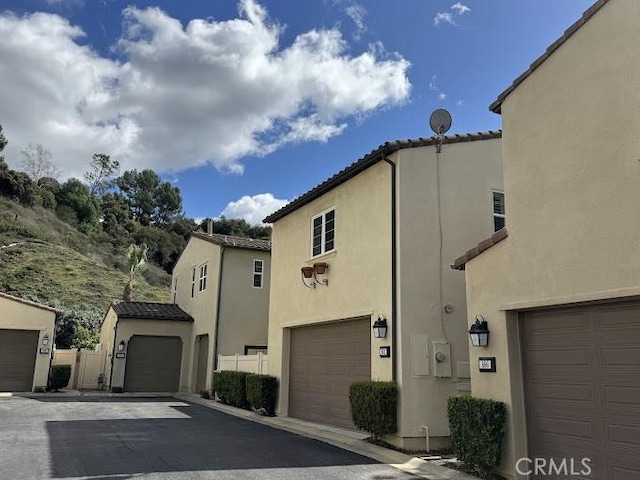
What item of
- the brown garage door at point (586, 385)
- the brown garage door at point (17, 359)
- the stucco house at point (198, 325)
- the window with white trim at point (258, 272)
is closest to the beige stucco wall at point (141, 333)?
the stucco house at point (198, 325)

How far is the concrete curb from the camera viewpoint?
25.3 feet

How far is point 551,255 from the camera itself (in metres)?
6.84

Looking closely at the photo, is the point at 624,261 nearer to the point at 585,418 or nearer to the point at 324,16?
the point at 585,418

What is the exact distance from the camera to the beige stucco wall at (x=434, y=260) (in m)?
9.65

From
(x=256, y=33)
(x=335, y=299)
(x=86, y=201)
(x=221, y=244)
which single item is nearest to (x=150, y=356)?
(x=221, y=244)

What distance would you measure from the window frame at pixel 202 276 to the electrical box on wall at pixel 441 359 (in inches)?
547

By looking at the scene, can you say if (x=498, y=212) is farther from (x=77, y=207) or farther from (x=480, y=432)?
(x=77, y=207)

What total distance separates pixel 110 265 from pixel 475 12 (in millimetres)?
50100

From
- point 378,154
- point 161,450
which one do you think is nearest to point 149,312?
point 161,450

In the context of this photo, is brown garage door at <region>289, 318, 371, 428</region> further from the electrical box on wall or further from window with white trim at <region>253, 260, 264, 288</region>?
window with white trim at <region>253, 260, 264, 288</region>

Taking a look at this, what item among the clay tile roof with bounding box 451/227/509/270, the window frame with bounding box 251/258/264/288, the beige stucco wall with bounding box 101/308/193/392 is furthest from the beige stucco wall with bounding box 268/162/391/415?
the beige stucco wall with bounding box 101/308/193/392

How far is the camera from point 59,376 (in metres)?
21.8

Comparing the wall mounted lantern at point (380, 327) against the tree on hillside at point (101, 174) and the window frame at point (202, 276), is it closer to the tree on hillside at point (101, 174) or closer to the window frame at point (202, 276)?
the window frame at point (202, 276)

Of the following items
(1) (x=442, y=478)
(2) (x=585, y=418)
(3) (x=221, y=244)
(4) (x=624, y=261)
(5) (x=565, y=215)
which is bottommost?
(1) (x=442, y=478)
